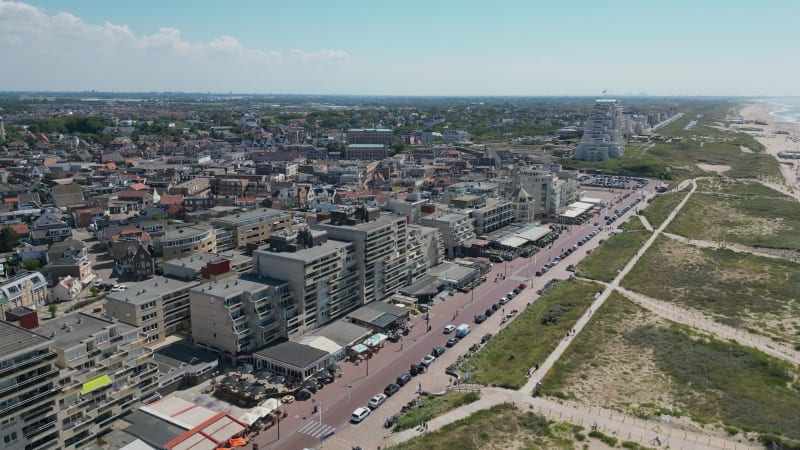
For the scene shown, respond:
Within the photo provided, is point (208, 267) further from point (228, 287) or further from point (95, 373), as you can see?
point (95, 373)

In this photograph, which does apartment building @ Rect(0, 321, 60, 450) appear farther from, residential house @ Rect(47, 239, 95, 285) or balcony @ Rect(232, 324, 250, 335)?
residential house @ Rect(47, 239, 95, 285)

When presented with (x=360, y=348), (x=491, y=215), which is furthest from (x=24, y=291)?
(x=491, y=215)

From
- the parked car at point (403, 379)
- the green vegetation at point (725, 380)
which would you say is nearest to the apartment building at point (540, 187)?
the green vegetation at point (725, 380)

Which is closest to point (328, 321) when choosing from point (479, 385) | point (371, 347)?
point (371, 347)

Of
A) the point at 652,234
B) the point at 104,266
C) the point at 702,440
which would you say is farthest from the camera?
the point at 652,234

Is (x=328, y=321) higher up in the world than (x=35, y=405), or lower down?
lower down

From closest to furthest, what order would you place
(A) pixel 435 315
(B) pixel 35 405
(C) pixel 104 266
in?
(B) pixel 35 405 → (A) pixel 435 315 → (C) pixel 104 266

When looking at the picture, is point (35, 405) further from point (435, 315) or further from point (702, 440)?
point (702, 440)

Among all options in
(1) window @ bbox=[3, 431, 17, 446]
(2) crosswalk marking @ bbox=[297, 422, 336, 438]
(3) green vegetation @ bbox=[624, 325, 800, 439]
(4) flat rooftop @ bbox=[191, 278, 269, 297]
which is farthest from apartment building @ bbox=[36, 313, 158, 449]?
(3) green vegetation @ bbox=[624, 325, 800, 439]

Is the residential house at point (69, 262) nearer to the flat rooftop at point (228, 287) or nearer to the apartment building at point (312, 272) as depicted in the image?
the flat rooftop at point (228, 287)
